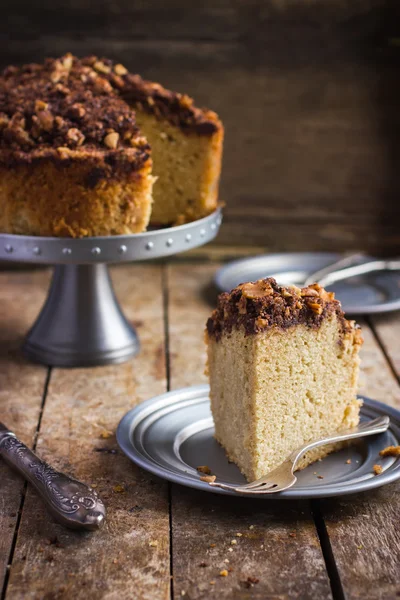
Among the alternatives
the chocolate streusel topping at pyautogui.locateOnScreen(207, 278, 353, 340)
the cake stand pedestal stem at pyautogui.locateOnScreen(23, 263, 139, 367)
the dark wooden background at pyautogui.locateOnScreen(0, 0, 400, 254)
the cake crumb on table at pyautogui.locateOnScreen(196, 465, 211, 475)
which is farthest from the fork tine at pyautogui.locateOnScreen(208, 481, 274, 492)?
the dark wooden background at pyautogui.locateOnScreen(0, 0, 400, 254)

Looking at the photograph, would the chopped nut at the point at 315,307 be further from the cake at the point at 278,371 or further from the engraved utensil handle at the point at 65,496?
the engraved utensil handle at the point at 65,496

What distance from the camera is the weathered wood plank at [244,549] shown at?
1.30 metres

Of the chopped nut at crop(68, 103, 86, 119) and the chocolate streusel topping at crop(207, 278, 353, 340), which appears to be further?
the chopped nut at crop(68, 103, 86, 119)

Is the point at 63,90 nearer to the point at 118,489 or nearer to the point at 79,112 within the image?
the point at 79,112

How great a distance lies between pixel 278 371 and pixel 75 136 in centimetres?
85

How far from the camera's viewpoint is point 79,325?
7.54 feet

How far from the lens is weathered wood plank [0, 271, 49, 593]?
5.02ft

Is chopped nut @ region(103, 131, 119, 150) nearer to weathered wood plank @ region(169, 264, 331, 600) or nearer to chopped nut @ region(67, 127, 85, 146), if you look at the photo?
chopped nut @ region(67, 127, 85, 146)

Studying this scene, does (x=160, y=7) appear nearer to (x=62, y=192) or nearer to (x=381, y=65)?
(x=381, y=65)

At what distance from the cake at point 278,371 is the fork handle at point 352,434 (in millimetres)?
27

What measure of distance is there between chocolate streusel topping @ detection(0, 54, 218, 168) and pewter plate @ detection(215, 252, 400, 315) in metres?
0.68

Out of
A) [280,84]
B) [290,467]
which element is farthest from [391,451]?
[280,84]

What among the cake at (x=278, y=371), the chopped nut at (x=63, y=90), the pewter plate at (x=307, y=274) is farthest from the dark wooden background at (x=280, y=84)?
the cake at (x=278, y=371)

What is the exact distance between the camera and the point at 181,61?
10.1 ft
